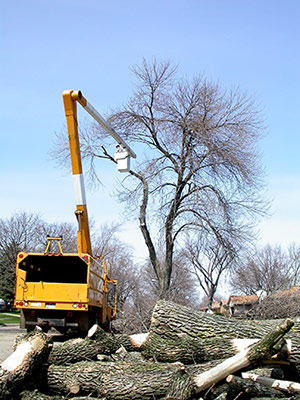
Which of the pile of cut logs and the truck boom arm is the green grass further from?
the pile of cut logs

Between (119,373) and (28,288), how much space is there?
5.34 m

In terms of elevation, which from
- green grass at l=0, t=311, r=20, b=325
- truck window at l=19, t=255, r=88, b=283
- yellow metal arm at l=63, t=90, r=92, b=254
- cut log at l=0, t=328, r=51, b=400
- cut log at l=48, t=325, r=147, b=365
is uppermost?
yellow metal arm at l=63, t=90, r=92, b=254

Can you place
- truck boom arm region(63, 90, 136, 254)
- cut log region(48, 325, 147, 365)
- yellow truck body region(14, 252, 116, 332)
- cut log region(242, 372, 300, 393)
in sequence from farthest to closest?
truck boom arm region(63, 90, 136, 254), yellow truck body region(14, 252, 116, 332), cut log region(48, 325, 147, 365), cut log region(242, 372, 300, 393)

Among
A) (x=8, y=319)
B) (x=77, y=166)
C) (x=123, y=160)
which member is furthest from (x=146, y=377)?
(x=8, y=319)

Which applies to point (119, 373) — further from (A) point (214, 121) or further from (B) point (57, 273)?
(A) point (214, 121)

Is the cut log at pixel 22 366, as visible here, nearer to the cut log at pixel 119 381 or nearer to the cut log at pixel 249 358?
the cut log at pixel 119 381

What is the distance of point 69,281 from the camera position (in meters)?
11.7

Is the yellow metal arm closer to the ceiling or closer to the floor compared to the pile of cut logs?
closer to the ceiling

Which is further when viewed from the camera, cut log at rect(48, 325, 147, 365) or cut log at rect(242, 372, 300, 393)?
cut log at rect(48, 325, 147, 365)

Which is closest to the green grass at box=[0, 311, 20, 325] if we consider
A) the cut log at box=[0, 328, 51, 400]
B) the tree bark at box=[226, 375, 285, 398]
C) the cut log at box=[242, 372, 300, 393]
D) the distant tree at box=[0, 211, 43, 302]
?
the distant tree at box=[0, 211, 43, 302]

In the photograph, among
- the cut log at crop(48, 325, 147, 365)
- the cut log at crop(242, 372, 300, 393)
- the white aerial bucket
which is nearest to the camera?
the cut log at crop(242, 372, 300, 393)

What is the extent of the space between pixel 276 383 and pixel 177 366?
4.02ft

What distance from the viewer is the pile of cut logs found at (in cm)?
498

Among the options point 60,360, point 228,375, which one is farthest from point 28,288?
point 228,375
